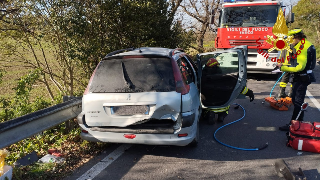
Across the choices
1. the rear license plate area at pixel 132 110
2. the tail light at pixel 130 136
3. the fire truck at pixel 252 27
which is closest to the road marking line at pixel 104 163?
the tail light at pixel 130 136

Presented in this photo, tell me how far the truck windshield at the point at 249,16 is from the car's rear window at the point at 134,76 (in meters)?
8.05

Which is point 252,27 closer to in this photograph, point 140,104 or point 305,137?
point 305,137

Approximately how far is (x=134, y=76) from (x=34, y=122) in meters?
1.61

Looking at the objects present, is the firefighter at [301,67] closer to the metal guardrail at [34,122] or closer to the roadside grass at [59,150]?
the roadside grass at [59,150]

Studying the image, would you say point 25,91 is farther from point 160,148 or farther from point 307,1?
point 307,1

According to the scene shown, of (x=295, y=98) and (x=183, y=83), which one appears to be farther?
(x=295, y=98)

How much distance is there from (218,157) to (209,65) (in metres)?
2.57

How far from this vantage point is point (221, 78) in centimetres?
641

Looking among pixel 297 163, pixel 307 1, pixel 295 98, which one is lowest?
pixel 297 163

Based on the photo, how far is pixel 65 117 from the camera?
15.0 ft

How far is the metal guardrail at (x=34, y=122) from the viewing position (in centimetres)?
337

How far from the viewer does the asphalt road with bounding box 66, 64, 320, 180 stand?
375 cm

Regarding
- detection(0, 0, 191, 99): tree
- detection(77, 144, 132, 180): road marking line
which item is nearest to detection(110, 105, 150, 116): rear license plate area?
detection(77, 144, 132, 180): road marking line

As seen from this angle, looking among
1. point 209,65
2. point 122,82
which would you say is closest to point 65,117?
point 122,82
